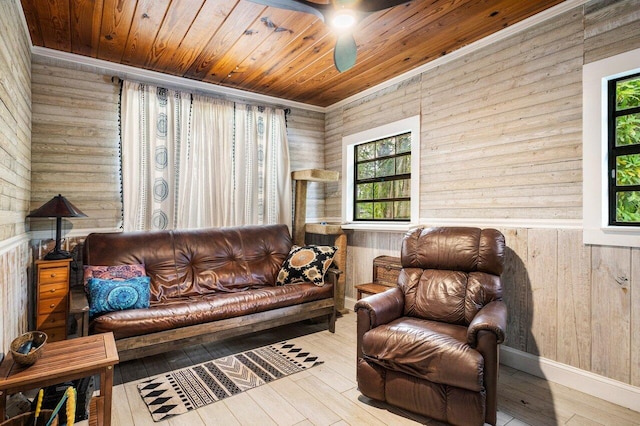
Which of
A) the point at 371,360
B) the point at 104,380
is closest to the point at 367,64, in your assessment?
the point at 371,360

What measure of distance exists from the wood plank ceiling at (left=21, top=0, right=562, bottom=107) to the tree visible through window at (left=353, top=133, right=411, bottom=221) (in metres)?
0.81

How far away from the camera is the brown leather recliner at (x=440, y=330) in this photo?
5.98 ft


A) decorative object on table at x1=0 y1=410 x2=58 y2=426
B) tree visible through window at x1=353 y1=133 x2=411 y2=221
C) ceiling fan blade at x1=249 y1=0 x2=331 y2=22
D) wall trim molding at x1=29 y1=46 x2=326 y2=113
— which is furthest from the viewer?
tree visible through window at x1=353 y1=133 x2=411 y2=221

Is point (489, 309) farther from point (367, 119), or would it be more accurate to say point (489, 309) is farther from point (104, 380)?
point (367, 119)

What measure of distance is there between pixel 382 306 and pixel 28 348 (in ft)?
6.43

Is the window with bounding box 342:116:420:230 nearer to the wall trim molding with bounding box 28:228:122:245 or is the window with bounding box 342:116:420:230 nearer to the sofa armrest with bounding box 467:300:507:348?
the sofa armrest with bounding box 467:300:507:348

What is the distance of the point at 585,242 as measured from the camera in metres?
2.33

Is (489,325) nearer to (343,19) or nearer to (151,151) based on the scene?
(343,19)

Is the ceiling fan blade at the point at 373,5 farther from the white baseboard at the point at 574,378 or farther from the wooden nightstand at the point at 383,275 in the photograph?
the white baseboard at the point at 574,378

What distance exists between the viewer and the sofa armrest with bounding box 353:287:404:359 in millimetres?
2232

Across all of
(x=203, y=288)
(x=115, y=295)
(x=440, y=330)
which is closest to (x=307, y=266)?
(x=203, y=288)

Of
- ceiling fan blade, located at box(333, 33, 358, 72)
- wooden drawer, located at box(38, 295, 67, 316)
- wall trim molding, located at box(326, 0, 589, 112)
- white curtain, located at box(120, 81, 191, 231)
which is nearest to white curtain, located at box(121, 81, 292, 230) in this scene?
white curtain, located at box(120, 81, 191, 231)

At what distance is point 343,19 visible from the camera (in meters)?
1.86

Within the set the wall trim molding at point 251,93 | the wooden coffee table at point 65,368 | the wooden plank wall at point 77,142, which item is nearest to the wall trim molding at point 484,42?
the wall trim molding at point 251,93
